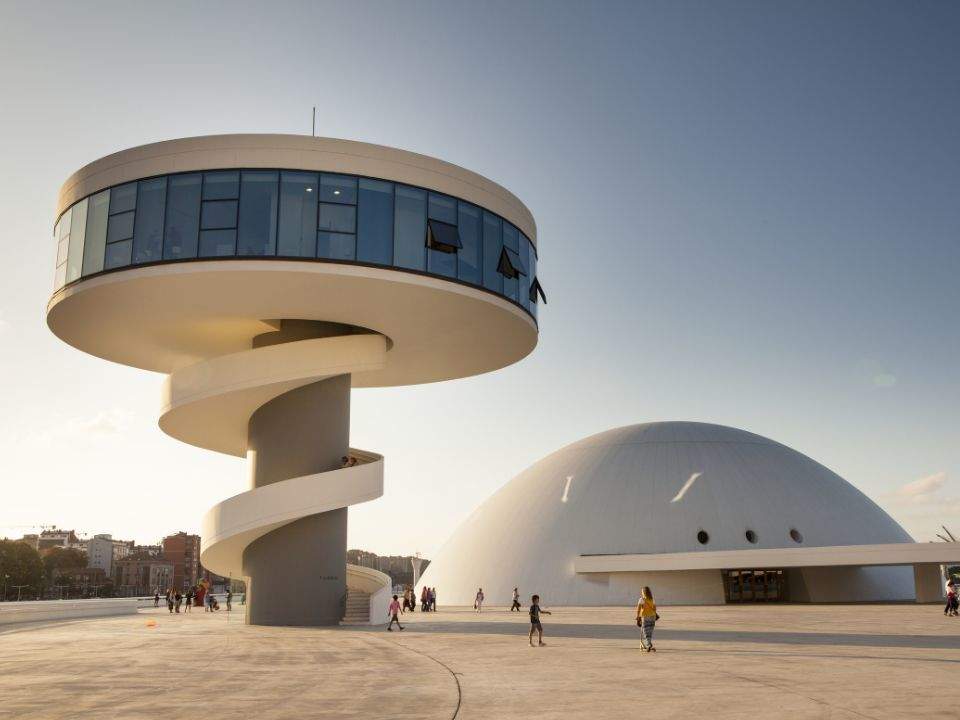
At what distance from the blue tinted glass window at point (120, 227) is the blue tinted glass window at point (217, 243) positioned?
2656mm

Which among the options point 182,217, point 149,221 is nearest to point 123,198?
point 149,221

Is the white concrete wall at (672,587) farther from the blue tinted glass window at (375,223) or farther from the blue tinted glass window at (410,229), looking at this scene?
the blue tinted glass window at (375,223)

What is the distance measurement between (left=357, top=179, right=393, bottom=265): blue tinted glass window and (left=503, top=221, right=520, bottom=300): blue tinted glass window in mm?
5362

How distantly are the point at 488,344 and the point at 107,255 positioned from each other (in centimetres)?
1560

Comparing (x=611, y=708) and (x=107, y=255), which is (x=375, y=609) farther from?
(x=611, y=708)

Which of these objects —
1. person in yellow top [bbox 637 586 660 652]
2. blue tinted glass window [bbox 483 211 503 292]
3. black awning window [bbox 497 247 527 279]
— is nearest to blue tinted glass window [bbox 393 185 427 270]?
blue tinted glass window [bbox 483 211 503 292]

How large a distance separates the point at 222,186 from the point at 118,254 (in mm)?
4271

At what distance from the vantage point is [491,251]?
34875mm

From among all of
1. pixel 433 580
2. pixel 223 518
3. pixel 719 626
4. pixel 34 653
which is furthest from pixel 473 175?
pixel 433 580

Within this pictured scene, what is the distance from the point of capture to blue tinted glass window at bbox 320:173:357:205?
31359mm

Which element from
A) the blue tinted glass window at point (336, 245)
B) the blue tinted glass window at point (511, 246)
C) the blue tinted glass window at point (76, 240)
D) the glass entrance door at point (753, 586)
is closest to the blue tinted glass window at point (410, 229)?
the blue tinted glass window at point (336, 245)

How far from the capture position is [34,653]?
74.8 feet

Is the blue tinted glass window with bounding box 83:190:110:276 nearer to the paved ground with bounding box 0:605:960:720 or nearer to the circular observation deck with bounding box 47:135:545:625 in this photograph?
the circular observation deck with bounding box 47:135:545:625

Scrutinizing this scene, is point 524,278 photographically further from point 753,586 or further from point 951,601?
point 753,586
